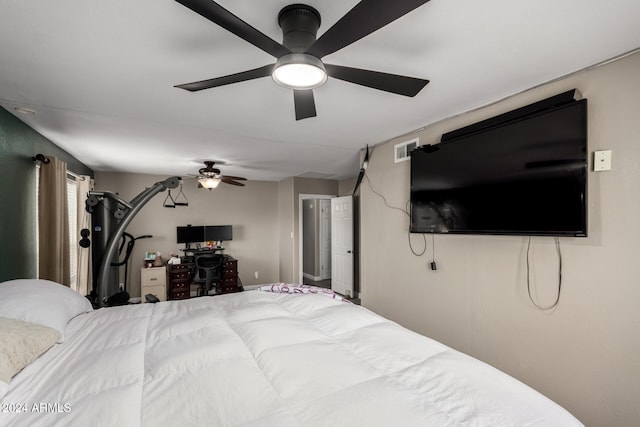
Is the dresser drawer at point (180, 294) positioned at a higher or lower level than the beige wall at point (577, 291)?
lower

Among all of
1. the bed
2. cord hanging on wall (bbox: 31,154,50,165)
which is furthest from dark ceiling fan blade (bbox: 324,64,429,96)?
cord hanging on wall (bbox: 31,154,50,165)

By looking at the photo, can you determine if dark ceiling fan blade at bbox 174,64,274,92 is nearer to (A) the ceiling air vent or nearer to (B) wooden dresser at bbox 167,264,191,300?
(A) the ceiling air vent

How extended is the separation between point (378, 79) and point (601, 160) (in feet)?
4.56

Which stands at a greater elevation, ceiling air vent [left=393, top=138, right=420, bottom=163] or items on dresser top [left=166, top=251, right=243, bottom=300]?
ceiling air vent [left=393, top=138, right=420, bottom=163]

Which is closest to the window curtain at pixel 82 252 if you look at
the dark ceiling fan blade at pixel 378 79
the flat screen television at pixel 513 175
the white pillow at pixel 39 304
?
the white pillow at pixel 39 304

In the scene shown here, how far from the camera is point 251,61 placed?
1.57 metres

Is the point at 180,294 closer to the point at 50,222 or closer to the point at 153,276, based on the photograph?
the point at 153,276

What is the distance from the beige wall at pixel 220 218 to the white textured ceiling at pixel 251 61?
2.20 m

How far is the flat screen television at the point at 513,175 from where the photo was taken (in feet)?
5.24

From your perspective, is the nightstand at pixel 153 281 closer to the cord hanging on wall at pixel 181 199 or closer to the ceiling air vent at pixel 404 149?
the cord hanging on wall at pixel 181 199

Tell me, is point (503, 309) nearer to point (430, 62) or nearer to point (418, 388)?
point (418, 388)

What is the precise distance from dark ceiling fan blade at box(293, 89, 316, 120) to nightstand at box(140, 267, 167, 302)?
13.9 ft

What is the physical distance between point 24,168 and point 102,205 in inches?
29.5

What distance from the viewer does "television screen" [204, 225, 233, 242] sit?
5.29 meters
